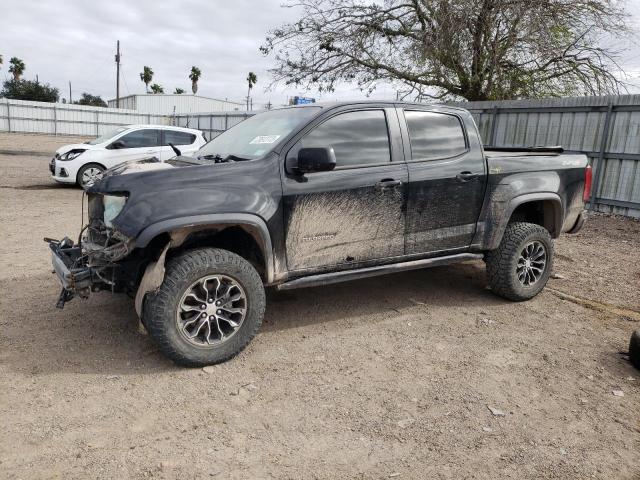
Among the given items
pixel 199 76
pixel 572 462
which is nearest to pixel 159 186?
pixel 572 462

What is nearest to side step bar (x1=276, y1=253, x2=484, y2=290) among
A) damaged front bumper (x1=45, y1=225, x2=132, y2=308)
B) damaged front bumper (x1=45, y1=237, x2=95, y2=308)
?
damaged front bumper (x1=45, y1=225, x2=132, y2=308)

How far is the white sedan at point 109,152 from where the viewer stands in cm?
1207

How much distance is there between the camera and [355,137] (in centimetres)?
421

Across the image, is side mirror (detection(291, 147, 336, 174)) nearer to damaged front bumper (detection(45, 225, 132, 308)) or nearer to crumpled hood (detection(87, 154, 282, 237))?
crumpled hood (detection(87, 154, 282, 237))

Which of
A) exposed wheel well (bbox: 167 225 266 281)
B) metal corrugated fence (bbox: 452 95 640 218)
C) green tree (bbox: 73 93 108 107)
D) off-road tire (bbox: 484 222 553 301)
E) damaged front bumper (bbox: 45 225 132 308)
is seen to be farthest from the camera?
green tree (bbox: 73 93 108 107)

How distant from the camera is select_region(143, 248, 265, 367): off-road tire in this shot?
11.2 ft

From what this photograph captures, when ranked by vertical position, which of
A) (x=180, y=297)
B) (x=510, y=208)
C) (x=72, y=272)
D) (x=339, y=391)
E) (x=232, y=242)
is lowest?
(x=339, y=391)

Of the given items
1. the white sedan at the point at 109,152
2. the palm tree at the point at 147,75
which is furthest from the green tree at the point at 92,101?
the white sedan at the point at 109,152

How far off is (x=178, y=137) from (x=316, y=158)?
393 inches

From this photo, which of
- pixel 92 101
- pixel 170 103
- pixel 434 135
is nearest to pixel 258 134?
pixel 434 135

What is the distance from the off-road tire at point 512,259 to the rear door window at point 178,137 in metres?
9.55

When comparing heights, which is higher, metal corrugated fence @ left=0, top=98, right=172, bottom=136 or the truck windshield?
metal corrugated fence @ left=0, top=98, right=172, bottom=136

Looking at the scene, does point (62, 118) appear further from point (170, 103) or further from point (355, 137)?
point (355, 137)

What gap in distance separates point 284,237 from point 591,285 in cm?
392
